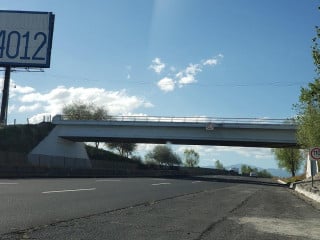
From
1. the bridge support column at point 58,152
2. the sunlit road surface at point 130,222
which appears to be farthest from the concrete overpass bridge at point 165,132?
the sunlit road surface at point 130,222

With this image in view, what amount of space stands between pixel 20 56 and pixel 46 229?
50.1 m

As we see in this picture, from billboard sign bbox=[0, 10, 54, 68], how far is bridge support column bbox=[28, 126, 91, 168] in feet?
30.8

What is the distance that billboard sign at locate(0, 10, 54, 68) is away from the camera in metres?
55.4

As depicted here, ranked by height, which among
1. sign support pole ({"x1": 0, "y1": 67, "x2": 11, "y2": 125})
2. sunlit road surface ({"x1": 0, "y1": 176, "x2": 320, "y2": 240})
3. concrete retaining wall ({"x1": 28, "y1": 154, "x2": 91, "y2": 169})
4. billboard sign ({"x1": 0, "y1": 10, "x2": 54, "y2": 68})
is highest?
billboard sign ({"x1": 0, "y1": 10, "x2": 54, "y2": 68})

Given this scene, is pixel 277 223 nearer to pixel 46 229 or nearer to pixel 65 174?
pixel 46 229

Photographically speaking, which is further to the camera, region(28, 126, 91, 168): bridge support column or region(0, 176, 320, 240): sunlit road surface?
region(28, 126, 91, 168): bridge support column

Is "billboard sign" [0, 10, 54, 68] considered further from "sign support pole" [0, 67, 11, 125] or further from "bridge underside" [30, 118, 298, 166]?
"bridge underside" [30, 118, 298, 166]

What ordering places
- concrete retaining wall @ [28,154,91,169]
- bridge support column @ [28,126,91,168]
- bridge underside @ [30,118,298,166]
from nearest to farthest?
concrete retaining wall @ [28,154,91,169] < bridge support column @ [28,126,91,168] < bridge underside @ [30,118,298,166]

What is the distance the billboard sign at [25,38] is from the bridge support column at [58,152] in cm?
939

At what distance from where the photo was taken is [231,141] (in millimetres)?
57312

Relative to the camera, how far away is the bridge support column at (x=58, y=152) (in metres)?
47.4

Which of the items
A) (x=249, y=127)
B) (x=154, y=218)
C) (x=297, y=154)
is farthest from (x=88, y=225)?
(x=297, y=154)

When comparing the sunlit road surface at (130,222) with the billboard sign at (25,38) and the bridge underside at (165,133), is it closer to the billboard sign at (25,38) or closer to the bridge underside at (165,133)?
the bridge underside at (165,133)

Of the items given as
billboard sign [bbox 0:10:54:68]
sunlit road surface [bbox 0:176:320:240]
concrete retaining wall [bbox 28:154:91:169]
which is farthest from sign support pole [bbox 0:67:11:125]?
sunlit road surface [bbox 0:176:320:240]
